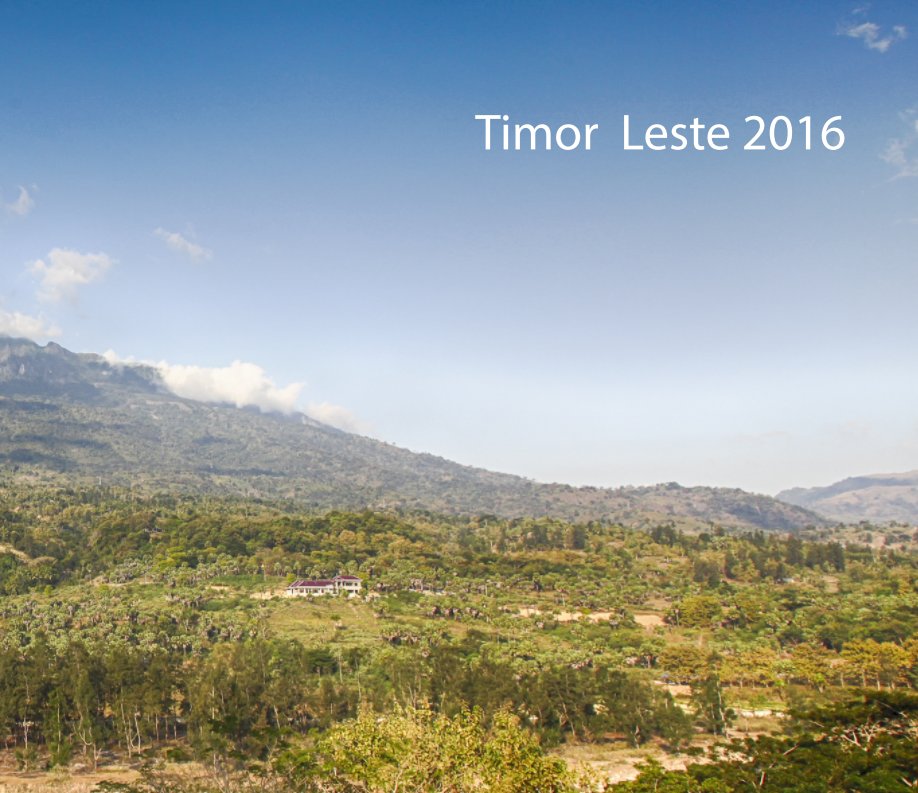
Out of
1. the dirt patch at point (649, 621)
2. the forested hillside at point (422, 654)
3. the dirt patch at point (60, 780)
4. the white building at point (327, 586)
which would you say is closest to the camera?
the forested hillside at point (422, 654)

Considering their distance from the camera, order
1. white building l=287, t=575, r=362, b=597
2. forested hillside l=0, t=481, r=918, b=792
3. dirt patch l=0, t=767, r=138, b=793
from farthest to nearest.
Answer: white building l=287, t=575, r=362, b=597 → dirt patch l=0, t=767, r=138, b=793 → forested hillside l=0, t=481, r=918, b=792

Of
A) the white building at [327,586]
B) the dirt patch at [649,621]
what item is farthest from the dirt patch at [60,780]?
the dirt patch at [649,621]

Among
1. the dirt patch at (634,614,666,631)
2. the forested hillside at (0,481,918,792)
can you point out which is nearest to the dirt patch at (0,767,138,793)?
the forested hillside at (0,481,918,792)

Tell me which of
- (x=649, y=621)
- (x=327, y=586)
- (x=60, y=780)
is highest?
(x=327, y=586)

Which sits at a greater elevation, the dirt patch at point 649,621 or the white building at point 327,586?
the white building at point 327,586

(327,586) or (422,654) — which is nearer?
(422,654)


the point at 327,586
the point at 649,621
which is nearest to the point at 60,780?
the point at 327,586

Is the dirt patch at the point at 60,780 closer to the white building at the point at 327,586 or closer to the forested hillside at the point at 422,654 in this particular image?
the forested hillside at the point at 422,654

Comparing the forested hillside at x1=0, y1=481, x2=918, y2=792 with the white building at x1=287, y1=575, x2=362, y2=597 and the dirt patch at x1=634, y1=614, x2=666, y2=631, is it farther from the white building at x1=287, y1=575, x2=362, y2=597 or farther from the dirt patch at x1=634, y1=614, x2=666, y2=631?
the white building at x1=287, y1=575, x2=362, y2=597

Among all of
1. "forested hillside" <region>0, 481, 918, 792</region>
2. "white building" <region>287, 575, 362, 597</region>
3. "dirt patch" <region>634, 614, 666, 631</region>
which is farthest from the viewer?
"white building" <region>287, 575, 362, 597</region>

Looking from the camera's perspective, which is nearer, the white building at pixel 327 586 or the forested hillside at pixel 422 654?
the forested hillside at pixel 422 654

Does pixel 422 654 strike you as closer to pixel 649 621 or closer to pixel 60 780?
pixel 60 780

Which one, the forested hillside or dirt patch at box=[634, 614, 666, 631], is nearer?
the forested hillside
